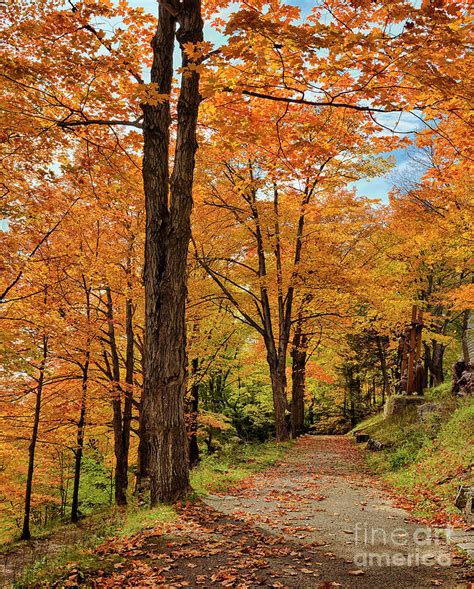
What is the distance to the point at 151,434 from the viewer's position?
6258 mm

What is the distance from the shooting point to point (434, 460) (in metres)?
8.91

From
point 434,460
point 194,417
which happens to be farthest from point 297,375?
point 434,460

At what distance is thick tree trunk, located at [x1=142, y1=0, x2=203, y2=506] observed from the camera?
6.18 metres

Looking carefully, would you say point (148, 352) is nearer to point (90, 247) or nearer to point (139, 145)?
point (139, 145)

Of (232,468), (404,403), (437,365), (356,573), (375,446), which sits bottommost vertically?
(232,468)

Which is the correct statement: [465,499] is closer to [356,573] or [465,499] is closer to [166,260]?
[356,573]

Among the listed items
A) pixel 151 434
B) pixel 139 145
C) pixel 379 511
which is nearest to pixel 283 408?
pixel 379 511

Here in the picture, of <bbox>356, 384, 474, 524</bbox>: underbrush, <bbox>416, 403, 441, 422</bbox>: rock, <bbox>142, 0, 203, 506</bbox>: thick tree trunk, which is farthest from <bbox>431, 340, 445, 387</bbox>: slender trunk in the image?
<bbox>142, 0, 203, 506</bbox>: thick tree trunk

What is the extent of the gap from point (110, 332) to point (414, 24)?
11.5m

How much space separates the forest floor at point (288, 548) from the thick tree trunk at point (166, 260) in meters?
0.82

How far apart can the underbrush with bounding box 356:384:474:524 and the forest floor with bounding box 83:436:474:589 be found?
579 mm

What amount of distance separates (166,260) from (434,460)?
276 inches

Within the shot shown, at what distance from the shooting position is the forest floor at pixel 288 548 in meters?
3.95

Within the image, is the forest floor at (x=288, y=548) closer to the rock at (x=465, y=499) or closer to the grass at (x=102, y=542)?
the grass at (x=102, y=542)
